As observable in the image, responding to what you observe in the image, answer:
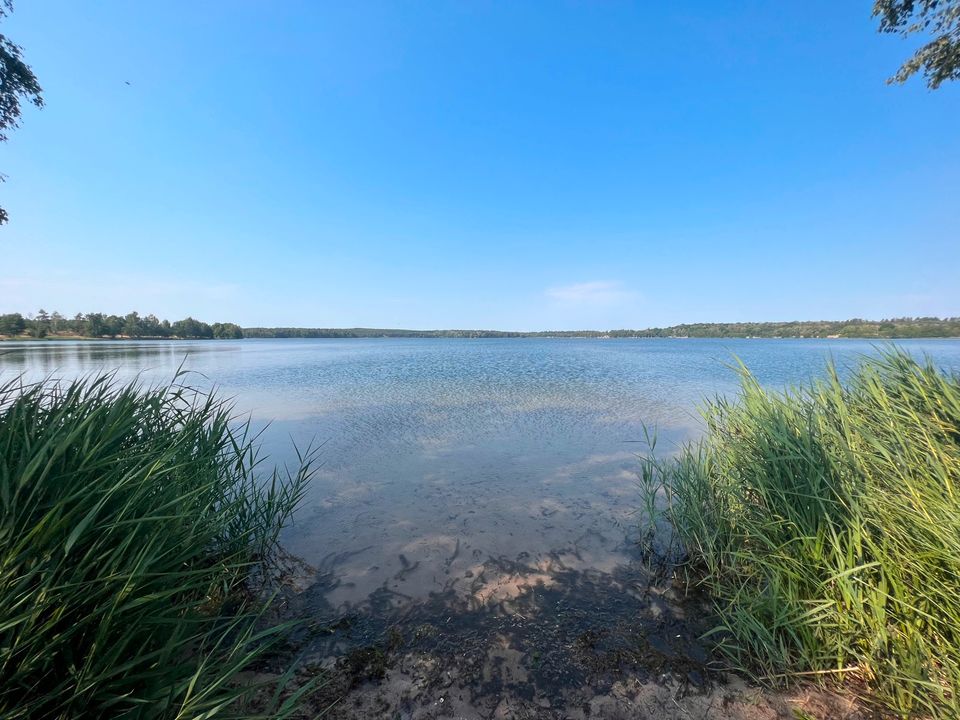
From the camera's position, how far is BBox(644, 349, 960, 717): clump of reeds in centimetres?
239

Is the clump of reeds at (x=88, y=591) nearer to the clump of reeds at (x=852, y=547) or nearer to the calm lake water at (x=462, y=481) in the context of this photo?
the calm lake water at (x=462, y=481)

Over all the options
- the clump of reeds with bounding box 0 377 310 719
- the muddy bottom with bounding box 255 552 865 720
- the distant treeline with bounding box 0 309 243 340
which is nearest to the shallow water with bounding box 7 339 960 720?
the muddy bottom with bounding box 255 552 865 720

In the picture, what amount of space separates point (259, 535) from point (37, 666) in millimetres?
3252

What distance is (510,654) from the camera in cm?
332

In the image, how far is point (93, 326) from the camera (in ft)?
219

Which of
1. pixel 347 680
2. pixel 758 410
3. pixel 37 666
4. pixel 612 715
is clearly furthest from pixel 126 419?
pixel 758 410

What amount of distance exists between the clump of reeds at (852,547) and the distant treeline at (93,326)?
295 feet

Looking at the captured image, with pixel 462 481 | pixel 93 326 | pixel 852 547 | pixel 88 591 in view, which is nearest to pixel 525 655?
pixel 852 547

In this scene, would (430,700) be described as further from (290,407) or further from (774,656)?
(290,407)

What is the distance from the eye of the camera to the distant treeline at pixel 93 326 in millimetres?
57469

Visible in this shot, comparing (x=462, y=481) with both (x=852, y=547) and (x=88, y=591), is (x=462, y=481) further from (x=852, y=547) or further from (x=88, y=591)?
(x=88, y=591)

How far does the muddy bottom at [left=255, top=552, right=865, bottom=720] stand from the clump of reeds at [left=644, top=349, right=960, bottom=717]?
332 mm

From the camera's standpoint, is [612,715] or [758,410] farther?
[758,410]

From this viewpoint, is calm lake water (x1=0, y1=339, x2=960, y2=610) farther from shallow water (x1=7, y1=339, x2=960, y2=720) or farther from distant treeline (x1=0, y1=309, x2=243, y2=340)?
distant treeline (x1=0, y1=309, x2=243, y2=340)
